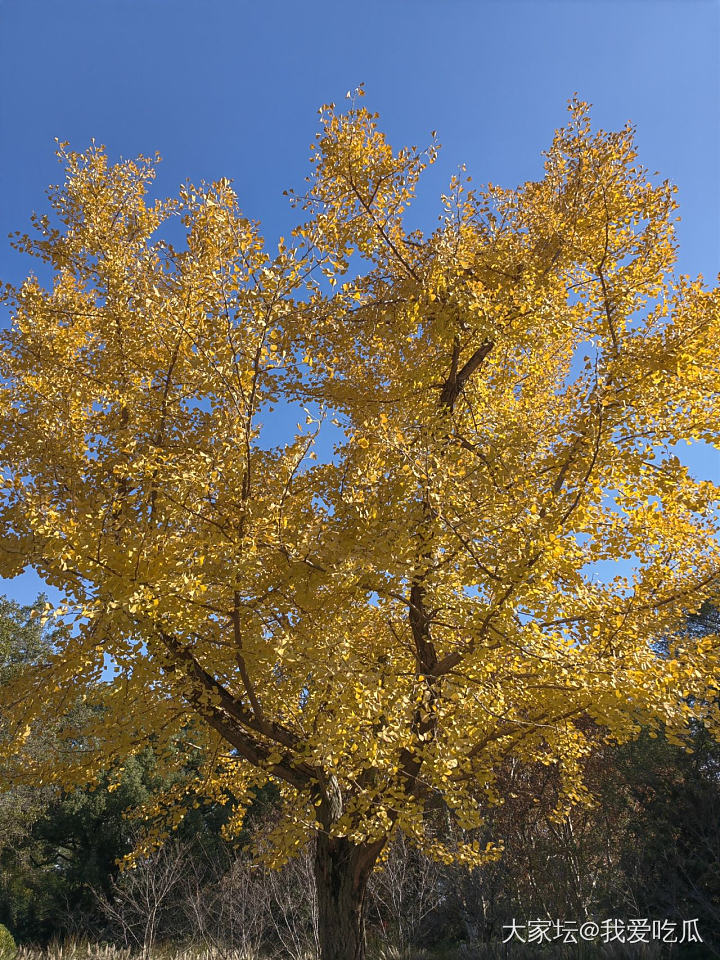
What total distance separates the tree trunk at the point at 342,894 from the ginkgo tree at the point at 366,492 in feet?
0.09

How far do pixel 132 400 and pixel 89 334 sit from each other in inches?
59.7

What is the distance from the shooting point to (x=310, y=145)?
501 centimetres

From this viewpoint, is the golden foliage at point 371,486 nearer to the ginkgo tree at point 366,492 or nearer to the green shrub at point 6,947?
the ginkgo tree at point 366,492

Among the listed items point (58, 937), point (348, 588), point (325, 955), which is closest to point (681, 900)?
point (325, 955)

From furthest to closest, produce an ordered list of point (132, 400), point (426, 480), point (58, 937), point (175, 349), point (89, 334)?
1. point (58, 937)
2. point (89, 334)
3. point (132, 400)
4. point (175, 349)
5. point (426, 480)

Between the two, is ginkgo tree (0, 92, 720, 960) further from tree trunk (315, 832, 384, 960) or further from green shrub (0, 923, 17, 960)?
green shrub (0, 923, 17, 960)

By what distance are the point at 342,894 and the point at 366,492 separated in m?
3.54

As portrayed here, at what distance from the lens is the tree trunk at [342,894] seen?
5207 millimetres

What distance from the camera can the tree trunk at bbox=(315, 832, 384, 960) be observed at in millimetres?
5207

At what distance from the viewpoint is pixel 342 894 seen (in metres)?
5.36

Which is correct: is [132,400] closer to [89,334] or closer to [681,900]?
[89,334]

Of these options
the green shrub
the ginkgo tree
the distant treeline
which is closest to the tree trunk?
the ginkgo tree

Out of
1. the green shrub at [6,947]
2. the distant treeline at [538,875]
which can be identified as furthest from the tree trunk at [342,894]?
the green shrub at [6,947]

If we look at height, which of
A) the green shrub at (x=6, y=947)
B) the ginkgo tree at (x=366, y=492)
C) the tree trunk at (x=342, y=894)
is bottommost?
the green shrub at (x=6, y=947)
